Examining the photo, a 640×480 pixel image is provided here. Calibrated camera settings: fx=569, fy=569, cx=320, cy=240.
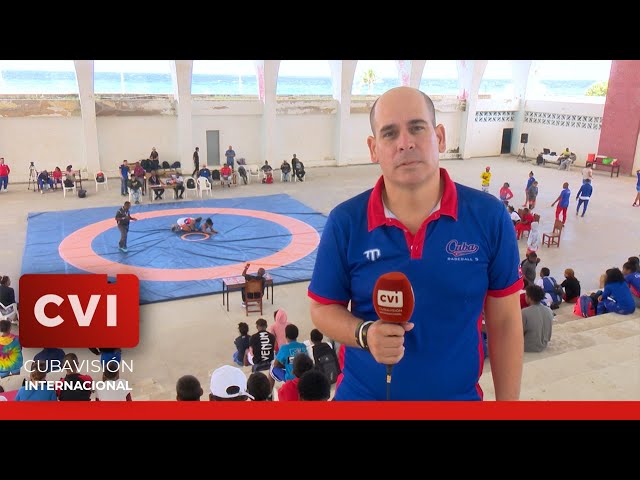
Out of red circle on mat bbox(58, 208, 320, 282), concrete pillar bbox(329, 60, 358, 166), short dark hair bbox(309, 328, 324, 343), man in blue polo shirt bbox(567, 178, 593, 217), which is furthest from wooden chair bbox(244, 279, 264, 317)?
concrete pillar bbox(329, 60, 358, 166)

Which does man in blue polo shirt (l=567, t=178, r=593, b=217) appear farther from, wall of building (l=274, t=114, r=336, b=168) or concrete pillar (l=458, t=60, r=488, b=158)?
wall of building (l=274, t=114, r=336, b=168)

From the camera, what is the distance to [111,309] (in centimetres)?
501

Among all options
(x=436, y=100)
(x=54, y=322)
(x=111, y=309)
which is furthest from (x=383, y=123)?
(x=436, y=100)

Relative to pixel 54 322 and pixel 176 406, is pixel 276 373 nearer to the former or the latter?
pixel 54 322

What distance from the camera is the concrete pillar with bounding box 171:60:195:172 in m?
20.5

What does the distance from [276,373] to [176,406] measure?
137 inches

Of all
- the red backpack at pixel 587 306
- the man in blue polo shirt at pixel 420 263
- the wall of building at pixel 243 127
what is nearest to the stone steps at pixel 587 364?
the red backpack at pixel 587 306

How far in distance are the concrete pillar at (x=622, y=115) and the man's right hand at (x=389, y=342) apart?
25.4 meters

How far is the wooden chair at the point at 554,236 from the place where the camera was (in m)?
13.6

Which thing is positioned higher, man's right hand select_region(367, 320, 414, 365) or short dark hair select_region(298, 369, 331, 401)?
man's right hand select_region(367, 320, 414, 365)

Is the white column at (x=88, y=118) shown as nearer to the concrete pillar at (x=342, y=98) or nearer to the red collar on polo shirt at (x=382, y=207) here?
the concrete pillar at (x=342, y=98)

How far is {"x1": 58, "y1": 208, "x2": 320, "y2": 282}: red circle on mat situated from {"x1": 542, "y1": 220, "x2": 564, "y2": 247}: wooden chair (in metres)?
5.59

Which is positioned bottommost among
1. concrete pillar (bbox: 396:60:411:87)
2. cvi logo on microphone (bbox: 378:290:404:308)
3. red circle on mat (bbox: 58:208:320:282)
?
red circle on mat (bbox: 58:208:320:282)
